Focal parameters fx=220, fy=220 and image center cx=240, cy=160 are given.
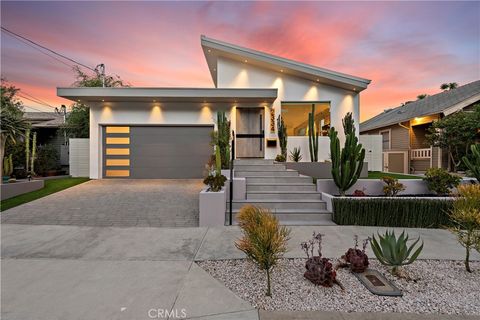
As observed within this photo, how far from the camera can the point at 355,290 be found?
2.77 metres

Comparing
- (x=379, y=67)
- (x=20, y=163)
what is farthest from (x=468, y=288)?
(x=20, y=163)

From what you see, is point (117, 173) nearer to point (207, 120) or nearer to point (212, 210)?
point (207, 120)

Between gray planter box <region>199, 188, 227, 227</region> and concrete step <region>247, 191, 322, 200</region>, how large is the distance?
1384 mm

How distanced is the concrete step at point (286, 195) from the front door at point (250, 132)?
4624mm

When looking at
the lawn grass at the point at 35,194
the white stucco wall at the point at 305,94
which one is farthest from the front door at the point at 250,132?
the lawn grass at the point at 35,194

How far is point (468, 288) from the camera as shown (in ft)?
9.28

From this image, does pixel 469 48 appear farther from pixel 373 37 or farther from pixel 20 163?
pixel 20 163

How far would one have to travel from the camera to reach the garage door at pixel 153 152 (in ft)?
35.3

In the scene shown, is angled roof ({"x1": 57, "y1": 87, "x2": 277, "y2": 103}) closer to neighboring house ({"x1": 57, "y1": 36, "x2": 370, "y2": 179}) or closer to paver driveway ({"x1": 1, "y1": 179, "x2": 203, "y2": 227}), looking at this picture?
neighboring house ({"x1": 57, "y1": 36, "x2": 370, "y2": 179})

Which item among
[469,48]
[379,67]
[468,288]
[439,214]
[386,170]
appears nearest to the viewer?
[468,288]

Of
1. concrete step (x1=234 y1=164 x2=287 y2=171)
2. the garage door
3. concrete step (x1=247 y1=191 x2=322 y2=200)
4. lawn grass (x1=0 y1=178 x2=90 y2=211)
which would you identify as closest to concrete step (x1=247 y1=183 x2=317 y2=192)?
concrete step (x1=247 y1=191 x2=322 y2=200)

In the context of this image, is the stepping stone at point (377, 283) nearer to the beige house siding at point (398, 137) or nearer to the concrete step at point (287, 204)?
the concrete step at point (287, 204)

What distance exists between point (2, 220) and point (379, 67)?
18.1 metres

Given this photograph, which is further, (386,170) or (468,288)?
(386,170)
